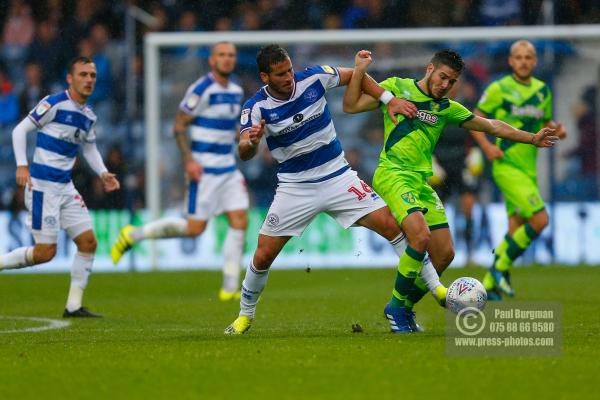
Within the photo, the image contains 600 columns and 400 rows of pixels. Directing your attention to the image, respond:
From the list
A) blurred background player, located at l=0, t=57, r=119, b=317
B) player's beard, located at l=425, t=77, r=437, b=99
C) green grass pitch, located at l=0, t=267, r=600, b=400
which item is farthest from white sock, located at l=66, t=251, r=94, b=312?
player's beard, located at l=425, t=77, r=437, b=99

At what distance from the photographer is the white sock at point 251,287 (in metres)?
9.57

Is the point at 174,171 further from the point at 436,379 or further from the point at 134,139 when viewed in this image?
the point at 436,379

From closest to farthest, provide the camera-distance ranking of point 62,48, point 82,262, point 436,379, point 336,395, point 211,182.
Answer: point 336,395 → point 436,379 → point 82,262 → point 211,182 → point 62,48

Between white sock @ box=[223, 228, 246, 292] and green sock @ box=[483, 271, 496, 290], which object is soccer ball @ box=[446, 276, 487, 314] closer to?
green sock @ box=[483, 271, 496, 290]

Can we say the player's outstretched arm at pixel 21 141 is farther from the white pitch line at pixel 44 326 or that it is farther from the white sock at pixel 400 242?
the white sock at pixel 400 242

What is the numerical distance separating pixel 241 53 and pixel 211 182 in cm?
591

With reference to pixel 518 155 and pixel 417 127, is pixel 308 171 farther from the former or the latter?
pixel 518 155

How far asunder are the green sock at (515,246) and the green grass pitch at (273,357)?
575 mm

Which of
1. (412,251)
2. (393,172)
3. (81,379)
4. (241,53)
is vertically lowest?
(81,379)

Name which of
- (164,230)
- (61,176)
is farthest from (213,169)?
(61,176)

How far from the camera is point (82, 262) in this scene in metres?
12.1

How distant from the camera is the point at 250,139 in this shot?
336 inches

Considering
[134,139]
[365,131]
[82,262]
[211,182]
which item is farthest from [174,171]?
[82,262]

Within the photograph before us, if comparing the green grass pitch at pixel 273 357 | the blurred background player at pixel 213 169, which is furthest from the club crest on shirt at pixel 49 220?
the blurred background player at pixel 213 169
